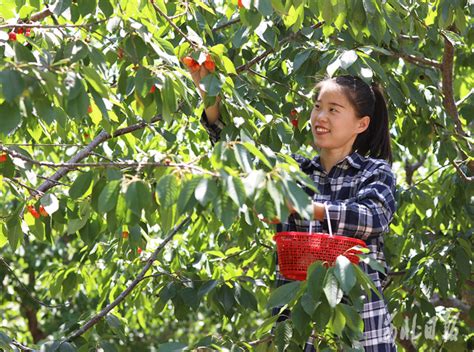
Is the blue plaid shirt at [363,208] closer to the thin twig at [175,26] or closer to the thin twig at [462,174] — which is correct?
the thin twig at [175,26]

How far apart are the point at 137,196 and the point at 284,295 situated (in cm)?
47

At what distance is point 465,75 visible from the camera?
6020 millimetres

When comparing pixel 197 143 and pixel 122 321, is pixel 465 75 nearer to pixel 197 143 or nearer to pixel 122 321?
pixel 197 143

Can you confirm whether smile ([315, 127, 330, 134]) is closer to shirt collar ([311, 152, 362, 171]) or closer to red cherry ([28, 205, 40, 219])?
shirt collar ([311, 152, 362, 171])

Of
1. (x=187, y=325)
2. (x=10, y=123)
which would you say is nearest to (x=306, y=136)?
(x=10, y=123)

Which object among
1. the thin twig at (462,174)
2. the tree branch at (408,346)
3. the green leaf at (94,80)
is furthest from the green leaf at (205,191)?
the tree branch at (408,346)

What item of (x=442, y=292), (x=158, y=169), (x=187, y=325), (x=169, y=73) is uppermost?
(x=169, y=73)

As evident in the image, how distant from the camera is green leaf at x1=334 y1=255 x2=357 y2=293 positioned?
2178 mm

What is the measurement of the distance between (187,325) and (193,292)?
837cm

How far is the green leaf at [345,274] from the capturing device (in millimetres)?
2178

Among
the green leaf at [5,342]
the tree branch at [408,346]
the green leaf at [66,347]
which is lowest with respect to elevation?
the tree branch at [408,346]

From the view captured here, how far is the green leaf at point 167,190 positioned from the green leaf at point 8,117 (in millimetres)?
393

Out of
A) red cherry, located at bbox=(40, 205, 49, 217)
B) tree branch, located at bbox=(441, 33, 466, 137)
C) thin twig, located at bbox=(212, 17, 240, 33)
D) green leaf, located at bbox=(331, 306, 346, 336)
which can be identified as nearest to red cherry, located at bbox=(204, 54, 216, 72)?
red cherry, located at bbox=(40, 205, 49, 217)

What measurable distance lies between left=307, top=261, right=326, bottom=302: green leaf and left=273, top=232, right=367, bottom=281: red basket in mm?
168
